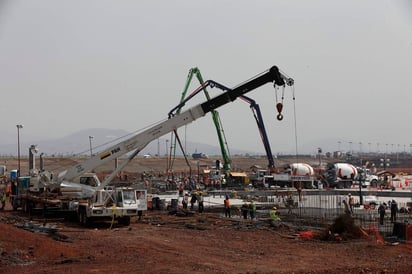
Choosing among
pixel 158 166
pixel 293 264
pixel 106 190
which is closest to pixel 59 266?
pixel 293 264

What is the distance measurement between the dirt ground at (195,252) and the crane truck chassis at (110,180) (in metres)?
1.22

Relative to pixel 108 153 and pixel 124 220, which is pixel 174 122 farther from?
pixel 124 220

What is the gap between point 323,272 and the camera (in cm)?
1434

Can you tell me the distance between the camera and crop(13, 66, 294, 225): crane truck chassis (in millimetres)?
26531

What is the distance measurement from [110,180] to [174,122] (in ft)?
14.4

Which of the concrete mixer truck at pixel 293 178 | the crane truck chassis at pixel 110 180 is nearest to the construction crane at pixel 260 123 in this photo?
the concrete mixer truck at pixel 293 178

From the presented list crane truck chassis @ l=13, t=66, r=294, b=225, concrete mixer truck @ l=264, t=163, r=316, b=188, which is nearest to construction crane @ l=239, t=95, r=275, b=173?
concrete mixer truck @ l=264, t=163, r=316, b=188

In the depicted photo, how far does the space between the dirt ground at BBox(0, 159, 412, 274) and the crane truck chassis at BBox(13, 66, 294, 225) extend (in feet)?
4.00

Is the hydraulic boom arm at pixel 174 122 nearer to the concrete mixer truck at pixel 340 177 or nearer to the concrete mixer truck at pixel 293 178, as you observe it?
the concrete mixer truck at pixel 293 178

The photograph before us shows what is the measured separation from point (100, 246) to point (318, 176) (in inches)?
2123

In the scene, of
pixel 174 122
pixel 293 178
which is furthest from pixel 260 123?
pixel 174 122

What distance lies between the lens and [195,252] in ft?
60.5

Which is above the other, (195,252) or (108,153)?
(108,153)

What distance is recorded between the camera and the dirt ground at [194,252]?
15.2 m
